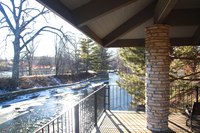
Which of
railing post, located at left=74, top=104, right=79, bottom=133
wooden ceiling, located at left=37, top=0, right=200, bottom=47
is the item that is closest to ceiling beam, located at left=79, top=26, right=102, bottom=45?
wooden ceiling, located at left=37, top=0, right=200, bottom=47

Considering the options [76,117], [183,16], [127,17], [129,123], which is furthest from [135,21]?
[76,117]

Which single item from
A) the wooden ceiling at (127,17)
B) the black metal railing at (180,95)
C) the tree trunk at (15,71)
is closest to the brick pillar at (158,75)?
the wooden ceiling at (127,17)

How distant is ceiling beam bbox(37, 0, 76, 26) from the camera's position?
2751 millimetres

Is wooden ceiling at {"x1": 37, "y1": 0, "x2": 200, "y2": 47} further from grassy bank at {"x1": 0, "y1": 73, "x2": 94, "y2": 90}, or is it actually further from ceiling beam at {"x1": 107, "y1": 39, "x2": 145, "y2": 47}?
grassy bank at {"x1": 0, "y1": 73, "x2": 94, "y2": 90}

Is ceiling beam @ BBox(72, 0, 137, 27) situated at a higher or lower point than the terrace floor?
higher

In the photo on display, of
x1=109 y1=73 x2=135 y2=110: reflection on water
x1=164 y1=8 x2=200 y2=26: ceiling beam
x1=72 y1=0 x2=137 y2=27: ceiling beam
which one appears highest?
x1=164 y1=8 x2=200 y2=26: ceiling beam

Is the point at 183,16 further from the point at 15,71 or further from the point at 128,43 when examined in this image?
the point at 15,71

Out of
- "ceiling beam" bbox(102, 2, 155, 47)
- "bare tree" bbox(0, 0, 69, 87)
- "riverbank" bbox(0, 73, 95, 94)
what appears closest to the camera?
"ceiling beam" bbox(102, 2, 155, 47)

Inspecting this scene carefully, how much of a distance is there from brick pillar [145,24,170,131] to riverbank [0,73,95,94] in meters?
15.1

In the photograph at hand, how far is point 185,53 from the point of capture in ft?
32.2

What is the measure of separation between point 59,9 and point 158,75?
2.41 meters

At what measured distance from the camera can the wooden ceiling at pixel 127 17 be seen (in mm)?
3518

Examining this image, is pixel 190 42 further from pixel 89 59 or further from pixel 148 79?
pixel 89 59

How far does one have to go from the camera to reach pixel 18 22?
68.4 ft
